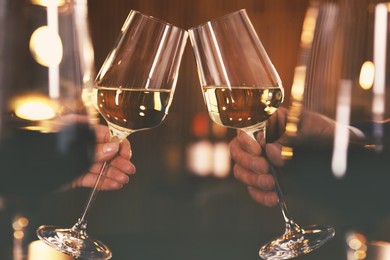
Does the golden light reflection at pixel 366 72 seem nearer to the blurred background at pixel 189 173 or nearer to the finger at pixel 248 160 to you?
the finger at pixel 248 160

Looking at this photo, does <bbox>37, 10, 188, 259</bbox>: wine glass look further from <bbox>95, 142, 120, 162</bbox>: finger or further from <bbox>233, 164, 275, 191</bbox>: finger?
<bbox>233, 164, 275, 191</bbox>: finger

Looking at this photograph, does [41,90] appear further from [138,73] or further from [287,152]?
[287,152]

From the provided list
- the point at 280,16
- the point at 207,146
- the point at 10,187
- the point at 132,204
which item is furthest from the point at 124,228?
the point at 10,187

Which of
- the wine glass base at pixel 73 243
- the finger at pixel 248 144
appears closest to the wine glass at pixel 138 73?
the wine glass base at pixel 73 243

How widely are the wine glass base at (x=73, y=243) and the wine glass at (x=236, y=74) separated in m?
0.12

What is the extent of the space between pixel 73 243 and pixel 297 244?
17 cm

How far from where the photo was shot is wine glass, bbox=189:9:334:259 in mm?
496

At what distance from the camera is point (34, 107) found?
0.59 metres

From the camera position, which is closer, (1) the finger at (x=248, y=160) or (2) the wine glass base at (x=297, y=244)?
(2) the wine glass base at (x=297, y=244)

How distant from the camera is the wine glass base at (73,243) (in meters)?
0.47

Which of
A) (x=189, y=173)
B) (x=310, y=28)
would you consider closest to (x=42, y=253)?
(x=310, y=28)

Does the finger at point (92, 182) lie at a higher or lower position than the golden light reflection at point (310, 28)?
lower

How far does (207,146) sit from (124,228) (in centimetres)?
29

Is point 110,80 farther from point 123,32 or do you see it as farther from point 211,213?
point 211,213
